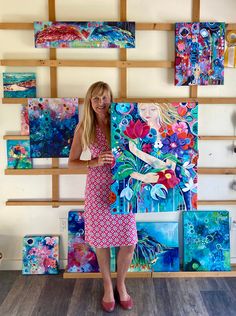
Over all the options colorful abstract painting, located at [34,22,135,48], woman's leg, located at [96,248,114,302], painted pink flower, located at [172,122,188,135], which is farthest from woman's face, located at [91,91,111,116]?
woman's leg, located at [96,248,114,302]

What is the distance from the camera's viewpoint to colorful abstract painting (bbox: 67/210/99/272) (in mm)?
2559

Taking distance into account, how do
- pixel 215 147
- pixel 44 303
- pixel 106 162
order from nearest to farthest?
pixel 106 162
pixel 44 303
pixel 215 147

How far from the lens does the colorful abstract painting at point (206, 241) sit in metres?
2.56

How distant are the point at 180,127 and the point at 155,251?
1.10 meters

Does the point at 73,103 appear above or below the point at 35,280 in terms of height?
above

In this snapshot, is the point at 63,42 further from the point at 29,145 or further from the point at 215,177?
the point at 215,177

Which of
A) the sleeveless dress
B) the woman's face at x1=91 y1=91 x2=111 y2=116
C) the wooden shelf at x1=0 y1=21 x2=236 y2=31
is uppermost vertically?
the wooden shelf at x1=0 y1=21 x2=236 y2=31

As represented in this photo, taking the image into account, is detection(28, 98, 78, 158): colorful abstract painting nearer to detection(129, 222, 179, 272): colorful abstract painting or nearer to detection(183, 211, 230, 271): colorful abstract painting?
detection(129, 222, 179, 272): colorful abstract painting

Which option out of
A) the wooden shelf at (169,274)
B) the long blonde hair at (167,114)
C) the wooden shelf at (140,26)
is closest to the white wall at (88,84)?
the wooden shelf at (140,26)

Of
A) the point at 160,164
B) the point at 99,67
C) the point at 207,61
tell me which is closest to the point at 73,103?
the point at 99,67

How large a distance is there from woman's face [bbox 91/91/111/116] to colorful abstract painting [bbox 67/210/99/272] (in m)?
0.93

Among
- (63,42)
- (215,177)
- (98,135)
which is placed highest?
(63,42)

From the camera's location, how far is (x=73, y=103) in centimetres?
245

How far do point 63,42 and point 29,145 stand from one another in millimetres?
823
